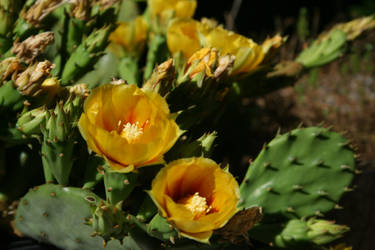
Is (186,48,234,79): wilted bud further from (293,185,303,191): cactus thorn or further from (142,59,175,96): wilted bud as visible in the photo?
(293,185,303,191): cactus thorn

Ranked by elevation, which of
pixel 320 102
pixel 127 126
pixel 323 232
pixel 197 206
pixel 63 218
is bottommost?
pixel 320 102

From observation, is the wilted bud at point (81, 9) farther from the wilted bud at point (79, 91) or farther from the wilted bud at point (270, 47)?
the wilted bud at point (270, 47)

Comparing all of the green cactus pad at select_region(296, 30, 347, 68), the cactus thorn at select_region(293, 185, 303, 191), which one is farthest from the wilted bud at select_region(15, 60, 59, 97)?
the green cactus pad at select_region(296, 30, 347, 68)

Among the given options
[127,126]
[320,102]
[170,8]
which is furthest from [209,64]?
[320,102]

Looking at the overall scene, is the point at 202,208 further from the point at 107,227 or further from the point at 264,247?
the point at 264,247

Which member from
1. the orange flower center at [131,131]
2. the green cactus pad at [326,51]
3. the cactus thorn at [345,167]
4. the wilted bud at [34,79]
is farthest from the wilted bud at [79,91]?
the green cactus pad at [326,51]

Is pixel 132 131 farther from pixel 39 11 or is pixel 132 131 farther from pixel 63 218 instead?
pixel 39 11

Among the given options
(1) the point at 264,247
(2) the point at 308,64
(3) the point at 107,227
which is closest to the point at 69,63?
(3) the point at 107,227
